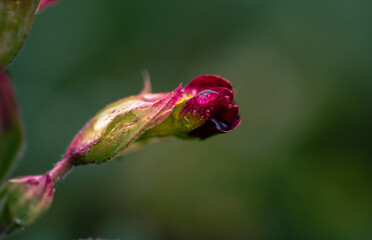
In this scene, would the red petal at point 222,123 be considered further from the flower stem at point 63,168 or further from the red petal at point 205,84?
the flower stem at point 63,168

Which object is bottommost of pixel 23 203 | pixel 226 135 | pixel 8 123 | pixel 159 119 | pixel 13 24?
pixel 226 135

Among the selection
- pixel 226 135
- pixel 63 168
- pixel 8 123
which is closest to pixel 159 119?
pixel 63 168

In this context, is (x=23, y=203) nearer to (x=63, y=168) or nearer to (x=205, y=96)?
(x=63, y=168)

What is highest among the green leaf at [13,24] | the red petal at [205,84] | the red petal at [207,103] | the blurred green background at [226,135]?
the green leaf at [13,24]

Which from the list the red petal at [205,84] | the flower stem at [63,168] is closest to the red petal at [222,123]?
the red petal at [205,84]

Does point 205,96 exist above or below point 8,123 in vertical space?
above

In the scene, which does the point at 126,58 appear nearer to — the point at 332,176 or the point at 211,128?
the point at 332,176
